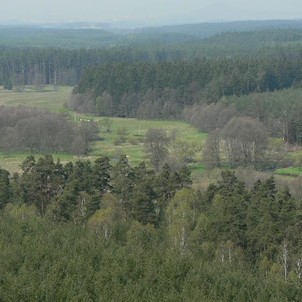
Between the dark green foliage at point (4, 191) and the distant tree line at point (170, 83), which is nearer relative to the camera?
the dark green foliage at point (4, 191)

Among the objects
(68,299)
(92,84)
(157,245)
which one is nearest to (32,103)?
(92,84)

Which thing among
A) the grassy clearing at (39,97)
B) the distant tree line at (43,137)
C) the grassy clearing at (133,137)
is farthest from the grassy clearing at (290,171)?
the grassy clearing at (39,97)

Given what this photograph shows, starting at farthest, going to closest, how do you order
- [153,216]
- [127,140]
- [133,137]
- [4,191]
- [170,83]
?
[170,83]
[133,137]
[127,140]
[4,191]
[153,216]

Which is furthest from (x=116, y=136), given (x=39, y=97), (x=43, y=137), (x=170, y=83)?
(x=39, y=97)

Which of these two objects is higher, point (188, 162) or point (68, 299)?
point (68, 299)

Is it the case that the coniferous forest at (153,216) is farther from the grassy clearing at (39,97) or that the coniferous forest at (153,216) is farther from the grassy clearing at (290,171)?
the grassy clearing at (39,97)

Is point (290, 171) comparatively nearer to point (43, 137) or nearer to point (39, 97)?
point (43, 137)

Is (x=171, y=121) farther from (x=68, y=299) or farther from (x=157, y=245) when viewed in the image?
(x=68, y=299)

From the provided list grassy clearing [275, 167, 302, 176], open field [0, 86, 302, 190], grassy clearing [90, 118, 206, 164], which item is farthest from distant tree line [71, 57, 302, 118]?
grassy clearing [275, 167, 302, 176]
